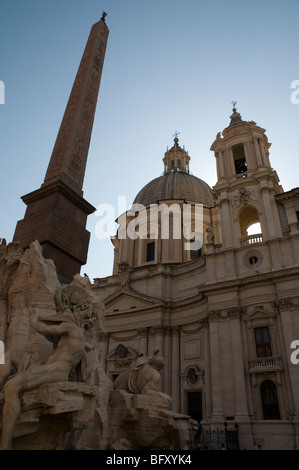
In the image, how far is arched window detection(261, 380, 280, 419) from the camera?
1858cm

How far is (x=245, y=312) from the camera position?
2155 centimetres

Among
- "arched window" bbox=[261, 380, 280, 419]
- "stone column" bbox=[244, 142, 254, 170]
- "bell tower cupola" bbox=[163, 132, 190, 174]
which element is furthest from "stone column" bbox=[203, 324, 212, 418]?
"bell tower cupola" bbox=[163, 132, 190, 174]

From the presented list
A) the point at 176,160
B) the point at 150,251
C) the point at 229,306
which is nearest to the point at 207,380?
the point at 229,306

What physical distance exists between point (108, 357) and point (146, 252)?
1072 cm

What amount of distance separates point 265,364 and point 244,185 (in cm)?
1241

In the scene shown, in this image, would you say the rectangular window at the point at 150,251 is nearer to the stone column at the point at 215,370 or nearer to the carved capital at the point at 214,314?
the carved capital at the point at 214,314

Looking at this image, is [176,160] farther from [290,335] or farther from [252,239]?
[290,335]

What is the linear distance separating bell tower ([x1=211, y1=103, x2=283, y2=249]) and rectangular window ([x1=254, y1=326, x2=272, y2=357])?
5765mm

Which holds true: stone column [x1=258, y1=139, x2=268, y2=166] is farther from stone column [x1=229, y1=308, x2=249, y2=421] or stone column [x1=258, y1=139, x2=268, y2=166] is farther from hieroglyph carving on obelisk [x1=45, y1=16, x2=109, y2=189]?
hieroglyph carving on obelisk [x1=45, y1=16, x2=109, y2=189]

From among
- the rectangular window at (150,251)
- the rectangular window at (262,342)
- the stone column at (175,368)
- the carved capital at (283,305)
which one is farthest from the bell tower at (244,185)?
the rectangular window at (150,251)

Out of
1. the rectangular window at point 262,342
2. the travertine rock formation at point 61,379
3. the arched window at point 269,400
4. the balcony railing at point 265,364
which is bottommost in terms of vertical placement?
the travertine rock formation at point 61,379

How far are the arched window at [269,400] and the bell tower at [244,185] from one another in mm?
8732

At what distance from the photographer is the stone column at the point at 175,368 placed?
2261cm
